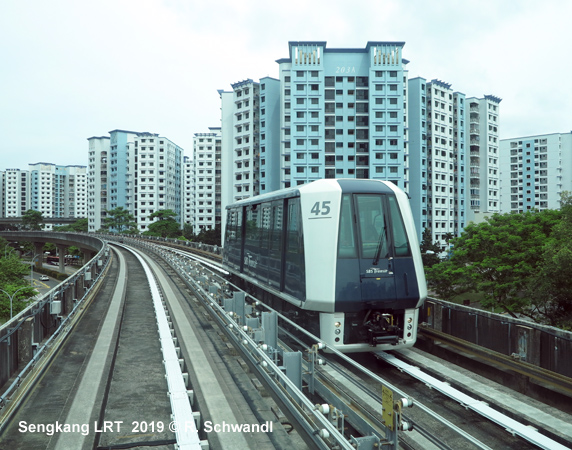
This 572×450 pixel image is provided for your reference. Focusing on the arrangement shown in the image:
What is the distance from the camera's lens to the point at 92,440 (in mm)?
7332

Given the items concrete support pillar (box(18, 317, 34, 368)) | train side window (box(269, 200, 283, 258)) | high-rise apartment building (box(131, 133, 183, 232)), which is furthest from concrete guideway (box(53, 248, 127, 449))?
high-rise apartment building (box(131, 133, 183, 232))

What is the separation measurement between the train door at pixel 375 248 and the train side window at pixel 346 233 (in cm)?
17

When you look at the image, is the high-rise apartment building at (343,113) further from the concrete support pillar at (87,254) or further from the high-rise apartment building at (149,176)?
the high-rise apartment building at (149,176)

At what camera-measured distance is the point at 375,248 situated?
11.3 m

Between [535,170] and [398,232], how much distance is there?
5585 inches

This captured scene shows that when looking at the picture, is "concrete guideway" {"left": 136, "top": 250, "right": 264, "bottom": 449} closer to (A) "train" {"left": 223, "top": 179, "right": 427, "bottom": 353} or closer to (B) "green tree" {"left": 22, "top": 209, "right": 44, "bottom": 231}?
(A) "train" {"left": 223, "top": 179, "right": 427, "bottom": 353}

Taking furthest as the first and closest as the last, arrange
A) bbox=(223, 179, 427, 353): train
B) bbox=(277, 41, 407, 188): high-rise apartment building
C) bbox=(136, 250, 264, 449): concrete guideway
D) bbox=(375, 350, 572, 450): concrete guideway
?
bbox=(277, 41, 407, 188): high-rise apartment building < bbox=(223, 179, 427, 353): train < bbox=(136, 250, 264, 449): concrete guideway < bbox=(375, 350, 572, 450): concrete guideway

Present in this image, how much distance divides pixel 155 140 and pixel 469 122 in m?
88.4

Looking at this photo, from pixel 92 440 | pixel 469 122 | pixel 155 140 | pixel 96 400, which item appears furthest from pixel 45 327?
pixel 155 140

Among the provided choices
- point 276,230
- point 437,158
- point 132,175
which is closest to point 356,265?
point 276,230

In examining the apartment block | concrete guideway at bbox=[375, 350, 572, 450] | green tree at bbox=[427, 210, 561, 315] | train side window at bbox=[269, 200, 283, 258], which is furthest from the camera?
the apartment block

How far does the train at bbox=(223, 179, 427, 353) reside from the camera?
11039 mm

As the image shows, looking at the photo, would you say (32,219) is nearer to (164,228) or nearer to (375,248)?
(164,228)

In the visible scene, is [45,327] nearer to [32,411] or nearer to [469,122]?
[32,411]
